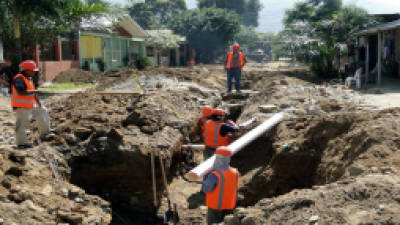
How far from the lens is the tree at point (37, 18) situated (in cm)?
1294

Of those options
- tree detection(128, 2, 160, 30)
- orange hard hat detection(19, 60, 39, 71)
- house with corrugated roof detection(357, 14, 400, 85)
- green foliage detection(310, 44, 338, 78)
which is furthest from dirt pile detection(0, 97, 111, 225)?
tree detection(128, 2, 160, 30)

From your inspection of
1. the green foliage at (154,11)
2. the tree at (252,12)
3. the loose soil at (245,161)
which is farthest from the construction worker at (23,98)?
the tree at (252,12)

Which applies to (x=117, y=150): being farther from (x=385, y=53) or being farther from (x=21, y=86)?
(x=385, y=53)

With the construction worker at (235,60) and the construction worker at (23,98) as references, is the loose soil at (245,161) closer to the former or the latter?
the construction worker at (23,98)

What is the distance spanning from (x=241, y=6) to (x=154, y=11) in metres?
16.2

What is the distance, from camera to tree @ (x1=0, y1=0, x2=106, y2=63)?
1294cm

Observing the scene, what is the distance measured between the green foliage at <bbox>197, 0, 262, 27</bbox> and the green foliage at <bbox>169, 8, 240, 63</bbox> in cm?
1004

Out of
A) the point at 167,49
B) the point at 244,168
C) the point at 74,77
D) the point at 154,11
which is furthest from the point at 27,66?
the point at 154,11

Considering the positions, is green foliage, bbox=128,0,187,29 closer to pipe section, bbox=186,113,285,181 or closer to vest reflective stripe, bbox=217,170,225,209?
pipe section, bbox=186,113,285,181

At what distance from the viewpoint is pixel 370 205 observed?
356 cm

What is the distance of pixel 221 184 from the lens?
502 cm

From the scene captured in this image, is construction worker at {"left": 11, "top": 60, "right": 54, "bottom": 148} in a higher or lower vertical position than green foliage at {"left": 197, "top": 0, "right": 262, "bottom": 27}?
lower

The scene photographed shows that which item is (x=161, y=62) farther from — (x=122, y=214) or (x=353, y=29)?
(x=122, y=214)

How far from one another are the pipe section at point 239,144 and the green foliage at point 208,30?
39072mm
